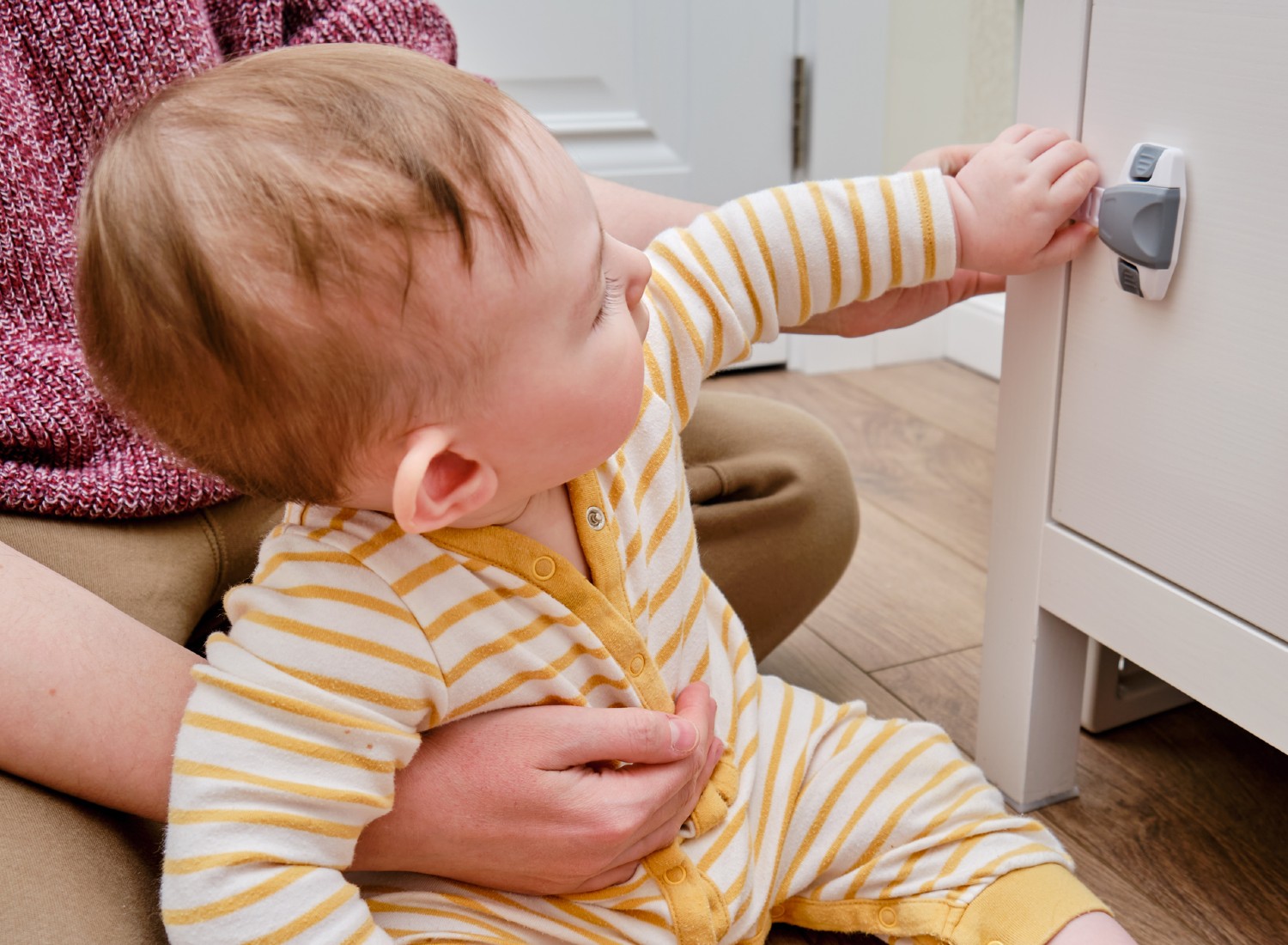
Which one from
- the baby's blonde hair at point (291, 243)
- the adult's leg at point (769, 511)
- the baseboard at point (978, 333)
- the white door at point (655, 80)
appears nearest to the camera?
the baby's blonde hair at point (291, 243)

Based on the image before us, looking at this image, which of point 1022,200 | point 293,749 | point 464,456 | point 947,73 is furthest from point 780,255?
point 947,73

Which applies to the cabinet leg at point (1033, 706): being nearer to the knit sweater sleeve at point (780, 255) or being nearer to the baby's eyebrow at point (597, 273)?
the knit sweater sleeve at point (780, 255)

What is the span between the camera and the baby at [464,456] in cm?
41

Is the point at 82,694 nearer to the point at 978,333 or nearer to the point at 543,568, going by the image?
the point at 543,568

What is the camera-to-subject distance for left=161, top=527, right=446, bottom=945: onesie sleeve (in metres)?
0.44

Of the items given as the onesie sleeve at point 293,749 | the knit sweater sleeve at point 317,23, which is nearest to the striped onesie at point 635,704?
the onesie sleeve at point 293,749

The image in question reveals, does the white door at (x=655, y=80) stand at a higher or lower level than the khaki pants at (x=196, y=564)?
higher

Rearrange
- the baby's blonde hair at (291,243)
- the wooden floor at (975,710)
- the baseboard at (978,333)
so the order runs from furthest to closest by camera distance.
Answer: the baseboard at (978,333), the wooden floor at (975,710), the baby's blonde hair at (291,243)

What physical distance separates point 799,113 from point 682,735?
1152 millimetres

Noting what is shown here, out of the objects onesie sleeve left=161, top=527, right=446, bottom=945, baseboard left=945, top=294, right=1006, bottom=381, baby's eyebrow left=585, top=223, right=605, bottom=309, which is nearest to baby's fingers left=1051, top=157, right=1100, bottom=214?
baby's eyebrow left=585, top=223, right=605, bottom=309

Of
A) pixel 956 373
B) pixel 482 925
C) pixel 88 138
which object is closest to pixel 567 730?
pixel 482 925

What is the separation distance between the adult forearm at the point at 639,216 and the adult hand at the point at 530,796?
316 millimetres

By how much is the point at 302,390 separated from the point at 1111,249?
0.37 m

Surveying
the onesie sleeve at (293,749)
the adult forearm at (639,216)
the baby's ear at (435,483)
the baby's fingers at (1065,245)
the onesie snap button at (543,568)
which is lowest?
the onesie sleeve at (293,749)
